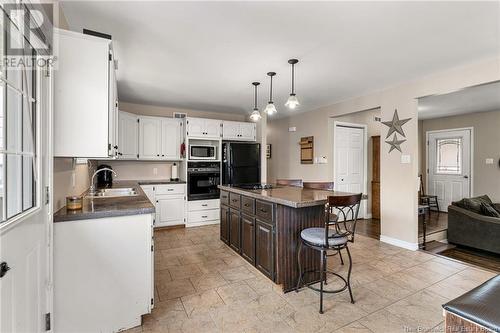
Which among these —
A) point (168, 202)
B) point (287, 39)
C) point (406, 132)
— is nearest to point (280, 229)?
point (287, 39)

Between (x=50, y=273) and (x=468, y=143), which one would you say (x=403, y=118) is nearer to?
(x=468, y=143)

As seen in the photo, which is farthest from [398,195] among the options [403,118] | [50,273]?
[50,273]

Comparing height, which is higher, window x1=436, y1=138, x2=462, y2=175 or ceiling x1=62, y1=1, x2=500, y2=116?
ceiling x1=62, y1=1, x2=500, y2=116

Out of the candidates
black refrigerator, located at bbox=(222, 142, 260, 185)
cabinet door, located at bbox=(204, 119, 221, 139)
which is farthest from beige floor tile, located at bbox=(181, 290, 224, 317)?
cabinet door, located at bbox=(204, 119, 221, 139)

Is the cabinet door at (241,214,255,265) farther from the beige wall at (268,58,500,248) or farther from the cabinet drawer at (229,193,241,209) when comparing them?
the beige wall at (268,58,500,248)

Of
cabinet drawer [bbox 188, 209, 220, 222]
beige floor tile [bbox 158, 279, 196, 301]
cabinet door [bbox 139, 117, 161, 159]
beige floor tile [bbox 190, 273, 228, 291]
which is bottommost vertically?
beige floor tile [bbox 190, 273, 228, 291]

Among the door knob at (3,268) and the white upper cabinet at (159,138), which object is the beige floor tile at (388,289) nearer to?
the door knob at (3,268)

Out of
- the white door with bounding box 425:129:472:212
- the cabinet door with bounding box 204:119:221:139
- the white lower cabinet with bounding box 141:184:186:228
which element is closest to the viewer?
the white lower cabinet with bounding box 141:184:186:228

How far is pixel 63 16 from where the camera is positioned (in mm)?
1981

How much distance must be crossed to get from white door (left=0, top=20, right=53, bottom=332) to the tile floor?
2.65 ft

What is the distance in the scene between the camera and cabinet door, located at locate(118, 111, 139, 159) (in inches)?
169

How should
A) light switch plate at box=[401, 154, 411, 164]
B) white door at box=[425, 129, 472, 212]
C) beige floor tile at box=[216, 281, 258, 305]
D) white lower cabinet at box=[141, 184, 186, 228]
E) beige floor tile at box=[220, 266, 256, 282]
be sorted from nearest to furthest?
beige floor tile at box=[216, 281, 258, 305] < beige floor tile at box=[220, 266, 256, 282] < light switch plate at box=[401, 154, 411, 164] < white lower cabinet at box=[141, 184, 186, 228] < white door at box=[425, 129, 472, 212]

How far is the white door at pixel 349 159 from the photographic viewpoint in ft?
16.9

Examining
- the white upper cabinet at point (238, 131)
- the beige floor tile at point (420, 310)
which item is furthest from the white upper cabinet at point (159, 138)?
the beige floor tile at point (420, 310)
